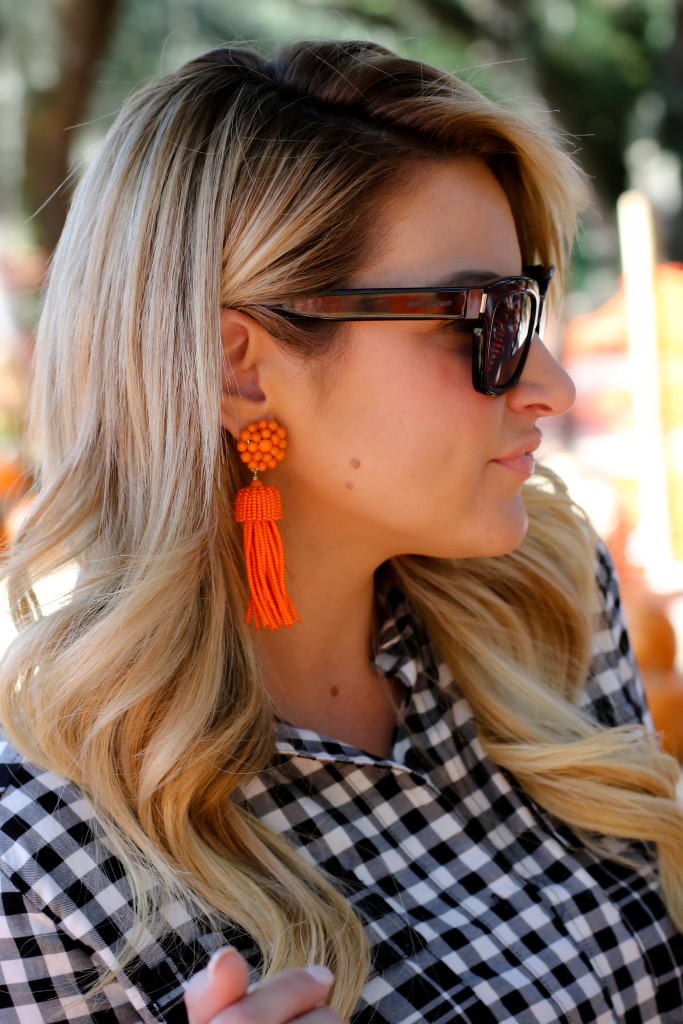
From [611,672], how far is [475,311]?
0.90m

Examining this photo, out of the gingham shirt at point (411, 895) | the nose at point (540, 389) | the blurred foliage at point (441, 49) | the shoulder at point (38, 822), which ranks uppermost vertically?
the blurred foliage at point (441, 49)

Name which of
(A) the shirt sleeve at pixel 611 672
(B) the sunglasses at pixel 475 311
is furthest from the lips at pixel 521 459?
(A) the shirt sleeve at pixel 611 672

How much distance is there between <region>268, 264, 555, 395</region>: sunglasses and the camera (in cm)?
148

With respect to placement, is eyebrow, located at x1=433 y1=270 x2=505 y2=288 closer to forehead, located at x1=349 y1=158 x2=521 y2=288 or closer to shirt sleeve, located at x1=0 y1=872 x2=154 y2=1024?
forehead, located at x1=349 y1=158 x2=521 y2=288

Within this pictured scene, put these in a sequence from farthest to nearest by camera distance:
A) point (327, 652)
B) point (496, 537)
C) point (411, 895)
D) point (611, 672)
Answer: point (611, 672) → point (327, 652) → point (496, 537) → point (411, 895)

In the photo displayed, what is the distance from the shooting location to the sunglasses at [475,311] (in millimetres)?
1477

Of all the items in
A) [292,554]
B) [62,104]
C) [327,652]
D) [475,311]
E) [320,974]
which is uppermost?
[62,104]

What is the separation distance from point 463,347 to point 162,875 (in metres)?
0.93

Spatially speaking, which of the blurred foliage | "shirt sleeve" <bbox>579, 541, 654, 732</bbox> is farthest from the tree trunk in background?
"shirt sleeve" <bbox>579, 541, 654, 732</bbox>

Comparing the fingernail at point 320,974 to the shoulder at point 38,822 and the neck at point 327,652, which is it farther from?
the neck at point 327,652

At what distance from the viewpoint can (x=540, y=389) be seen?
161 cm

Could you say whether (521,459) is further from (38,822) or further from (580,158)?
(580,158)

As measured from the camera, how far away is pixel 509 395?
1.60 m

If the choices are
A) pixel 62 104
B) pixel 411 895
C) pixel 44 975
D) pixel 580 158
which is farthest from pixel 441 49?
pixel 44 975
